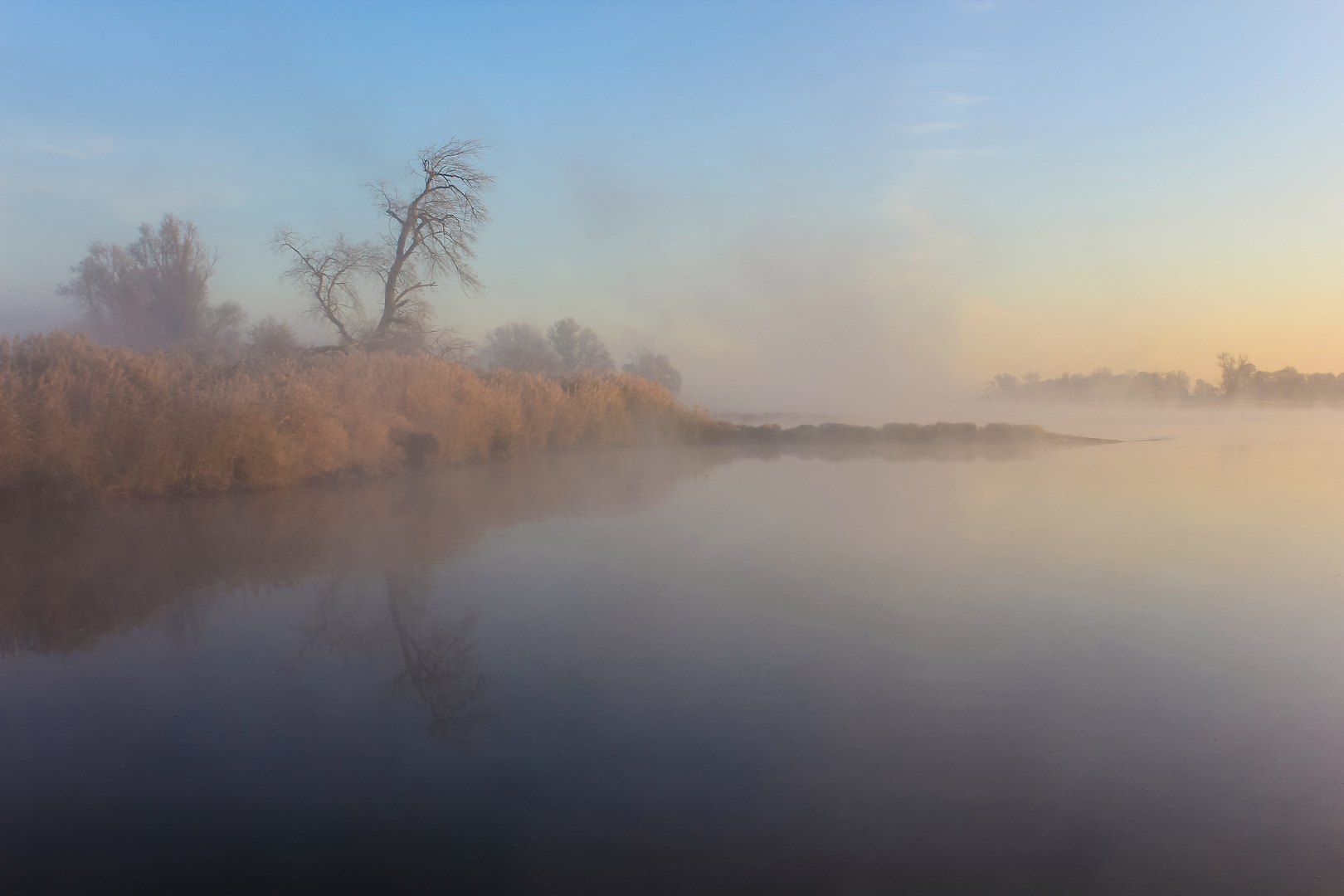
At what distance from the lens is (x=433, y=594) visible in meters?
5.96

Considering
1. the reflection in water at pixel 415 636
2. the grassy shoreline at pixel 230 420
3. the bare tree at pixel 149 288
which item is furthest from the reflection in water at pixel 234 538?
the bare tree at pixel 149 288

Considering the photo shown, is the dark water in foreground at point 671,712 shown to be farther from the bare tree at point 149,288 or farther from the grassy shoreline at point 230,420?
the bare tree at point 149,288

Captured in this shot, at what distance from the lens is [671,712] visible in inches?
155

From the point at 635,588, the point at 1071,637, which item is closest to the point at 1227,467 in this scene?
the point at 1071,637

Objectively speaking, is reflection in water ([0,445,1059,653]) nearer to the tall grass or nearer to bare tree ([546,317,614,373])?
the tall grass

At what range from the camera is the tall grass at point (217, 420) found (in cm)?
918

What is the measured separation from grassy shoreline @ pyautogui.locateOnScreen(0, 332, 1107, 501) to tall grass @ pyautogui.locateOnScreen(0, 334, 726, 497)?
18mm

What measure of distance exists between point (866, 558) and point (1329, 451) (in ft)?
49.0

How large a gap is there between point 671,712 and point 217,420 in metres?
9.09

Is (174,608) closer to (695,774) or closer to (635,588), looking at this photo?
(635,588)

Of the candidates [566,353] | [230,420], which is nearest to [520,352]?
[566,353]

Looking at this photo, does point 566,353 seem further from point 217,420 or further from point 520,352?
point 217,420

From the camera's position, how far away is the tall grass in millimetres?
9180

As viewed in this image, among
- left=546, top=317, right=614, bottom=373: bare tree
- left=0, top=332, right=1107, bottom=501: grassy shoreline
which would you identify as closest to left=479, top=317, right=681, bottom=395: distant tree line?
left=546, top=317, right=614, bottom=373: bare tree
